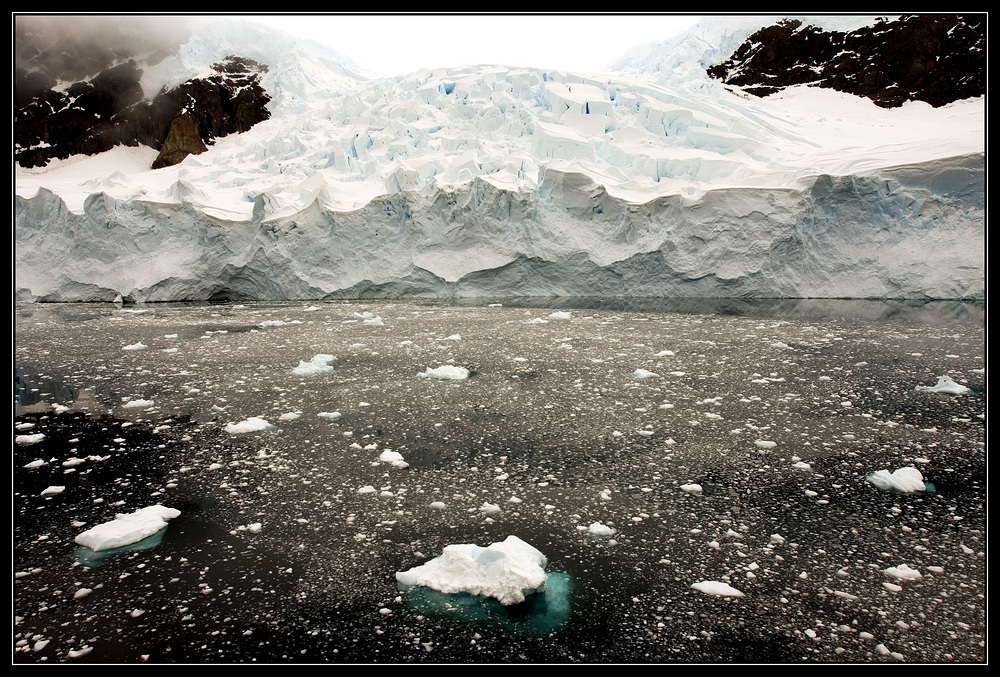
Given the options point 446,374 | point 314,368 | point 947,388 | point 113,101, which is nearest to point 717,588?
point 446,374

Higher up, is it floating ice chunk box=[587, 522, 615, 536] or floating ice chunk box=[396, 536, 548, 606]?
floating ice chunk box=[396, 536, 548, 606]

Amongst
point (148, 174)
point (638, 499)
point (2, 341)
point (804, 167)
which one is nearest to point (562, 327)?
point (638, 499)

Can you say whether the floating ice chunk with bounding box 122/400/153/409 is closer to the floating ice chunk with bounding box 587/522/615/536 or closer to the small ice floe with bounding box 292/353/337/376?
the small ice floe with bounding box 292/353/337/376

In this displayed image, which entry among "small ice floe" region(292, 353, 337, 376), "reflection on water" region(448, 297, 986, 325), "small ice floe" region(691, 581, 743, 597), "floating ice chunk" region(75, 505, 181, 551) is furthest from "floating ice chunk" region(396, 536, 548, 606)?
"reflection on water" region(448, 297, 986, 325)

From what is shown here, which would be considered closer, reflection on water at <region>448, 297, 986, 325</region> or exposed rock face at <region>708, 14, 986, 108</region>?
reflection on water at <region>448, 297, 986, 325</region>

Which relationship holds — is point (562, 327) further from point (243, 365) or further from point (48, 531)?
point (48, 531)

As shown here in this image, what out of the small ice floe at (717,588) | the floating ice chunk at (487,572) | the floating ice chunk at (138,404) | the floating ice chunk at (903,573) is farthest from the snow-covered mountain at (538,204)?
the floating ice chunk at (487,572)
